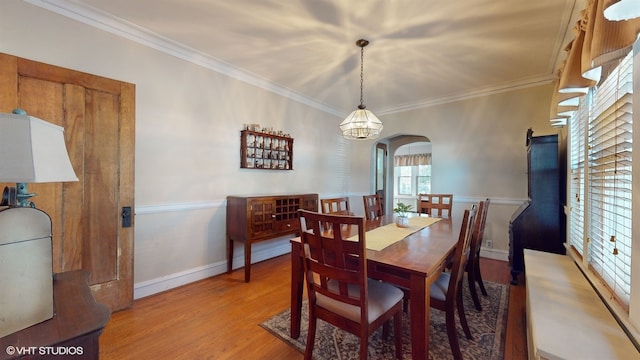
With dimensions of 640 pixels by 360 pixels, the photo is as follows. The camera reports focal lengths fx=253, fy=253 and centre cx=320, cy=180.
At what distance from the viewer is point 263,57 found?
2965mm

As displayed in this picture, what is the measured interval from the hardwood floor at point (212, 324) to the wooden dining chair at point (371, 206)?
1.27 metres

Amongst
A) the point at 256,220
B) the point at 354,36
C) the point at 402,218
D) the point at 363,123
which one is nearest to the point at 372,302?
the point at 402,218

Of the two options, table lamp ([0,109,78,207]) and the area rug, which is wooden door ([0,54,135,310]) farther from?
the area rug

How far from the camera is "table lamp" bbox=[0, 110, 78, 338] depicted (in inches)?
31.9

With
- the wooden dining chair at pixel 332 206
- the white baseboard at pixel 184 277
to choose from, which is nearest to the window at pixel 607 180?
the wooden dining chair at pixel 332 206

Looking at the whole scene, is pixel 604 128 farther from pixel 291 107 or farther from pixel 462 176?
pixel 291 107

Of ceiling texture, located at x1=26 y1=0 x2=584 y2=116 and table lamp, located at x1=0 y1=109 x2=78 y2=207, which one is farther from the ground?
ceiling texture, located at x1=26 y1=0 x2=584 y2=116

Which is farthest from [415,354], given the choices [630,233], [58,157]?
[58,157]

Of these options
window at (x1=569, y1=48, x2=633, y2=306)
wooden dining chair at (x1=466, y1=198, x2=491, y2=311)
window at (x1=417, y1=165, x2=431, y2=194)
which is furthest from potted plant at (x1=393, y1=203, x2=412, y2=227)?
window at (x1=417, y1=165, x2=431, y2=194)

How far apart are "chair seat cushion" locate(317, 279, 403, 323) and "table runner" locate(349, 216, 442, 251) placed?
0.85ft

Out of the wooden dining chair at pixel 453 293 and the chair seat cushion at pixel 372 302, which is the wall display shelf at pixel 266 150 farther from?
the wooden dining chair at pixel 453 293

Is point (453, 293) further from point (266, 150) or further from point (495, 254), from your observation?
point (266, 150)

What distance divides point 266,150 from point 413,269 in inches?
108

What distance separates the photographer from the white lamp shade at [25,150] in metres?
0.82
